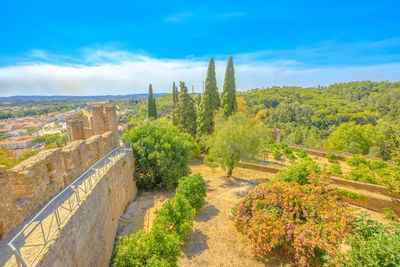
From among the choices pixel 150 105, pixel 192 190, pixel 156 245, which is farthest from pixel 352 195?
pixel 150 105

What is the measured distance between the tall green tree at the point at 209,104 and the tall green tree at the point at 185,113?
1.90 metres

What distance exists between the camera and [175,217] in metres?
8.41

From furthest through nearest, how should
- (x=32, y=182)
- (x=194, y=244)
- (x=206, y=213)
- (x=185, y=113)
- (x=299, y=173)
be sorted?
1. (x=185, y=113)
2. (x=299, y=173)
3. (x=206, y=213)
4. (x=194, y=244)
5. (x=32, y=182)

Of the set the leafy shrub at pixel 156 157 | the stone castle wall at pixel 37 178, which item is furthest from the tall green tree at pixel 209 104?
the stone castle wall at pixel 37 178

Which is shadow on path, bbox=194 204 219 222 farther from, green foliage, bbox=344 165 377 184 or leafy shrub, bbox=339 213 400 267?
green foliage, bbox=344 165 377 184

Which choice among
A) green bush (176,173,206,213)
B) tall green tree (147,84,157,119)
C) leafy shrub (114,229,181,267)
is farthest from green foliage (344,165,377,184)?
tall green tree (147,84,157,119)

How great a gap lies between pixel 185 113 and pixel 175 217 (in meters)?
17.6

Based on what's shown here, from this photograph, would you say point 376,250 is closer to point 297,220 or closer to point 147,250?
point 297,220

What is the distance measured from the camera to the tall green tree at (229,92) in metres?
23.5

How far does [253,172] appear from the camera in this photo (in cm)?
1878

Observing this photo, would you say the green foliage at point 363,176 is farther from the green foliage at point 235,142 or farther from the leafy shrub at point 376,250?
the leafy shrub at point 376,250

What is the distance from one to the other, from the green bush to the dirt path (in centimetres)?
91

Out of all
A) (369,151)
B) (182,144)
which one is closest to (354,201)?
(182,144)

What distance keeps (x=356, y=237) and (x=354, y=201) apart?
9.94 m
